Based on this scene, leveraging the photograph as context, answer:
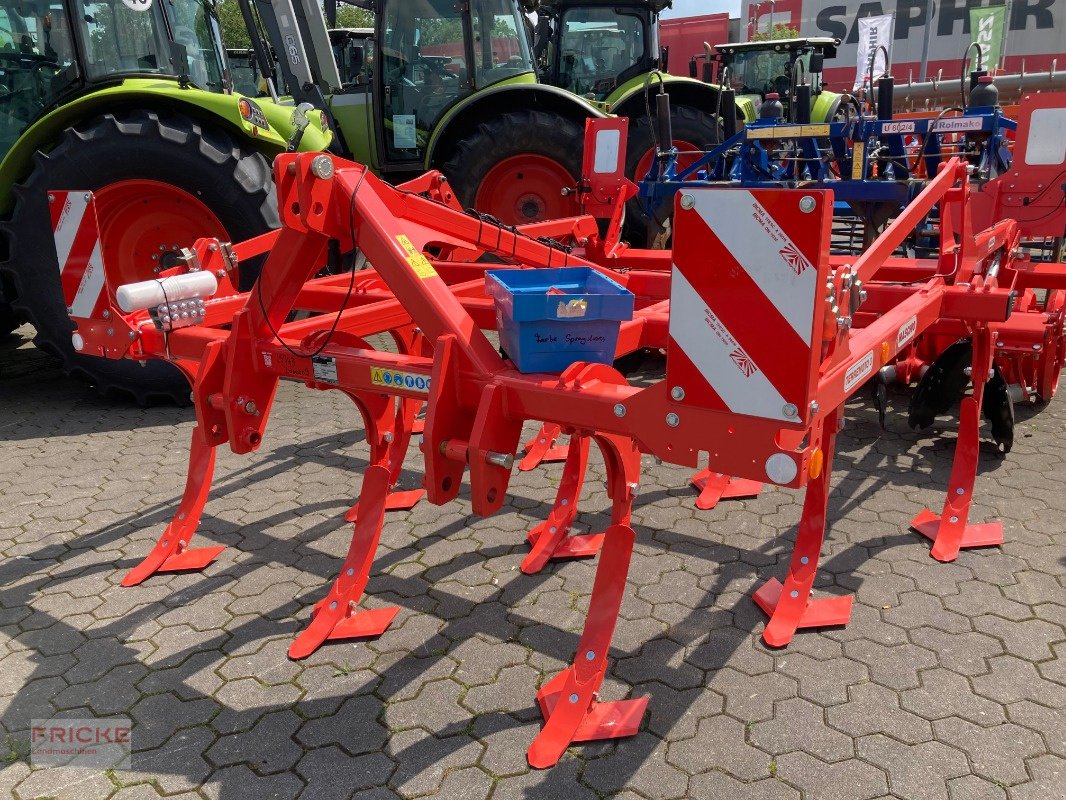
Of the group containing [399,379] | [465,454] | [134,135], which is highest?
[134,135]

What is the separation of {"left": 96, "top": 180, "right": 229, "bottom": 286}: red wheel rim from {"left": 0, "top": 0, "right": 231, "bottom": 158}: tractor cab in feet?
2.35

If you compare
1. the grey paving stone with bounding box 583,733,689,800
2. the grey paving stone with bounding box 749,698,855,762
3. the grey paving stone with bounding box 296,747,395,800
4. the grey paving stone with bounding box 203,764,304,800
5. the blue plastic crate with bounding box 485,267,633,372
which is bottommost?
the grey paving stone with bounding box 749,698,855,762

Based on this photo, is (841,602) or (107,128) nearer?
(841,602)

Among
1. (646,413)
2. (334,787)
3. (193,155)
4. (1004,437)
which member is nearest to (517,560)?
(334,787)

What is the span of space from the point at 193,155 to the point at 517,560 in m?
3.10

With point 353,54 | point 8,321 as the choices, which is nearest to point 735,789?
point 8,321

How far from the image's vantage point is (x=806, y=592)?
2.78 m

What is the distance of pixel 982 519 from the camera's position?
11.1ft

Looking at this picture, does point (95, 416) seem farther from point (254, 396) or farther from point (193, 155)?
point (254, 396)

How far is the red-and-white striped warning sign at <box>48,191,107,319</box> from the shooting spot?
2.84 m

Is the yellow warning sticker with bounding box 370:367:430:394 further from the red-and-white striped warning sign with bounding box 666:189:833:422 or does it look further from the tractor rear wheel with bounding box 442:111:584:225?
the tractor rear wheel with bounding box 442:111:584:225

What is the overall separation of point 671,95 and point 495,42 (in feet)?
6.50

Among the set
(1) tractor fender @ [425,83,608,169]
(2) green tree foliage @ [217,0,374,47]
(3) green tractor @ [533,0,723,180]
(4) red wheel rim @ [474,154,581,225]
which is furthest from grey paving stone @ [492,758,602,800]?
(2) green tree foliage @ [217,0,374,47]

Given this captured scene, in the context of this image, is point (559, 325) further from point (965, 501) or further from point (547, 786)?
point (965, 501)
